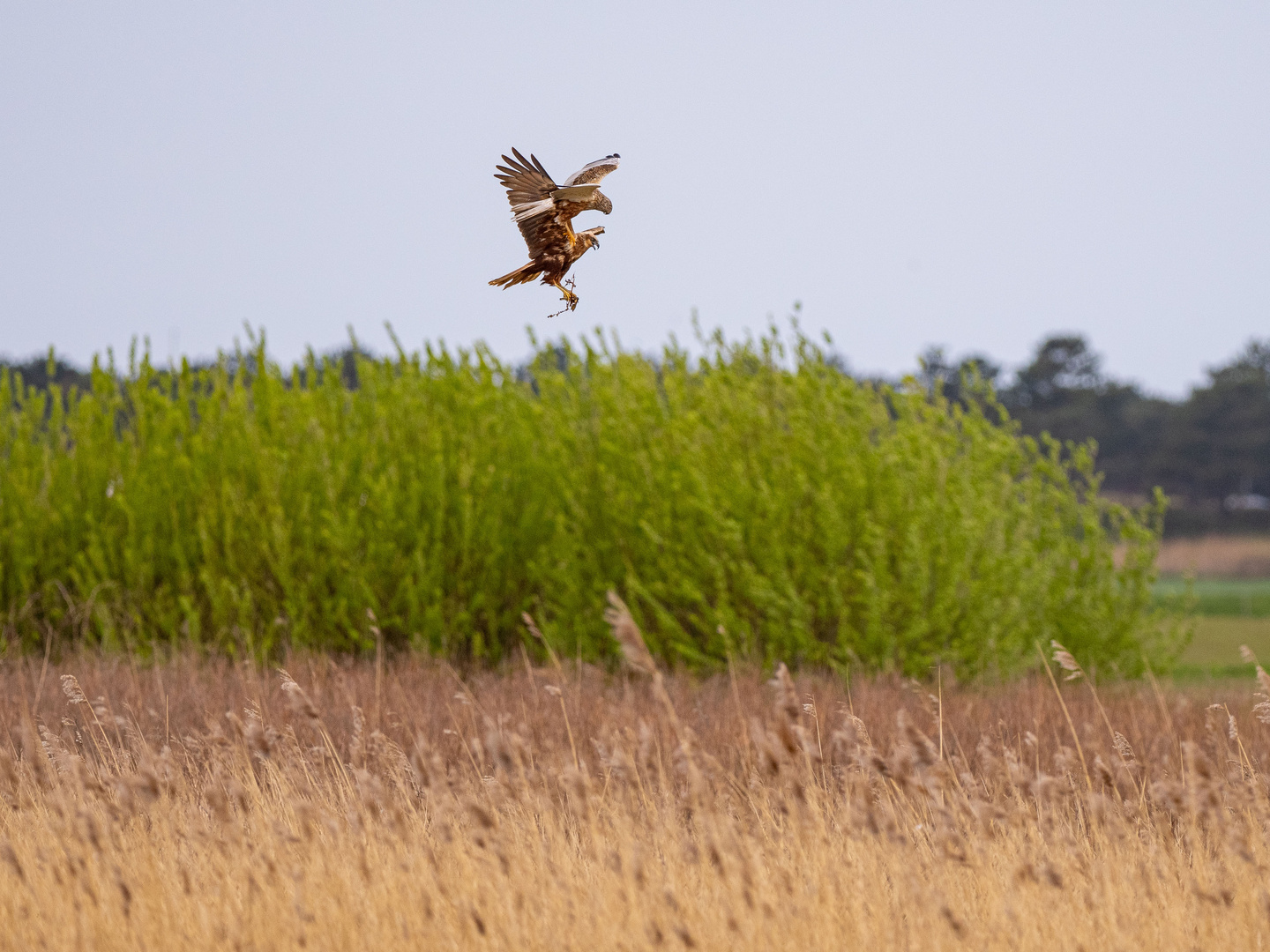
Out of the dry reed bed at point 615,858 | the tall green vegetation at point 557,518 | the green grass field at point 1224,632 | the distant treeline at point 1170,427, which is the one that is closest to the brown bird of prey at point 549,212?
the dry reed bed at point 615,858

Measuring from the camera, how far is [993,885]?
3771 mm

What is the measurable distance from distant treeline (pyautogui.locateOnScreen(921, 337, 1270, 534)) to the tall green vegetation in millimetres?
36088

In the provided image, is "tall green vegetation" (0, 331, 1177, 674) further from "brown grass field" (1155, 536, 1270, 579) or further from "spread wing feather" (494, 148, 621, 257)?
"brown grass field" (1155, 536, 1270, 579)

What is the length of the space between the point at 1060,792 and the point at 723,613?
4.06m

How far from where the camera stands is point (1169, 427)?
4878 cm

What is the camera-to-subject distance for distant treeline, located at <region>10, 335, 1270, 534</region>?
47344 millimetres

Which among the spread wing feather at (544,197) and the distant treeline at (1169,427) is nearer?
the spread wing feather at (544,197)

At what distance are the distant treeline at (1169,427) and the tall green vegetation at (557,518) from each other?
3660cm

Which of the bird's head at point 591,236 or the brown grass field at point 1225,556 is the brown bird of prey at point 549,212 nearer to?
the bird's head at point 591,236

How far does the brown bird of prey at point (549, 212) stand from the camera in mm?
2264

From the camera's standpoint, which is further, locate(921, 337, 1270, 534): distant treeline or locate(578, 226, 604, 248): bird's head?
locate(921, 337, 1270, 534): distant treeline

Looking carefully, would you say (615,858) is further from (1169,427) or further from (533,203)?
(1169,427)

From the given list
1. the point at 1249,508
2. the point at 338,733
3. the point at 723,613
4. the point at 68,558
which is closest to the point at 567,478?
the point at 723,613

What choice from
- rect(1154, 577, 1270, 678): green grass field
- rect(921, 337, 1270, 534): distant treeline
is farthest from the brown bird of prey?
rect(921, 337, 1270, 534): distant treeline
